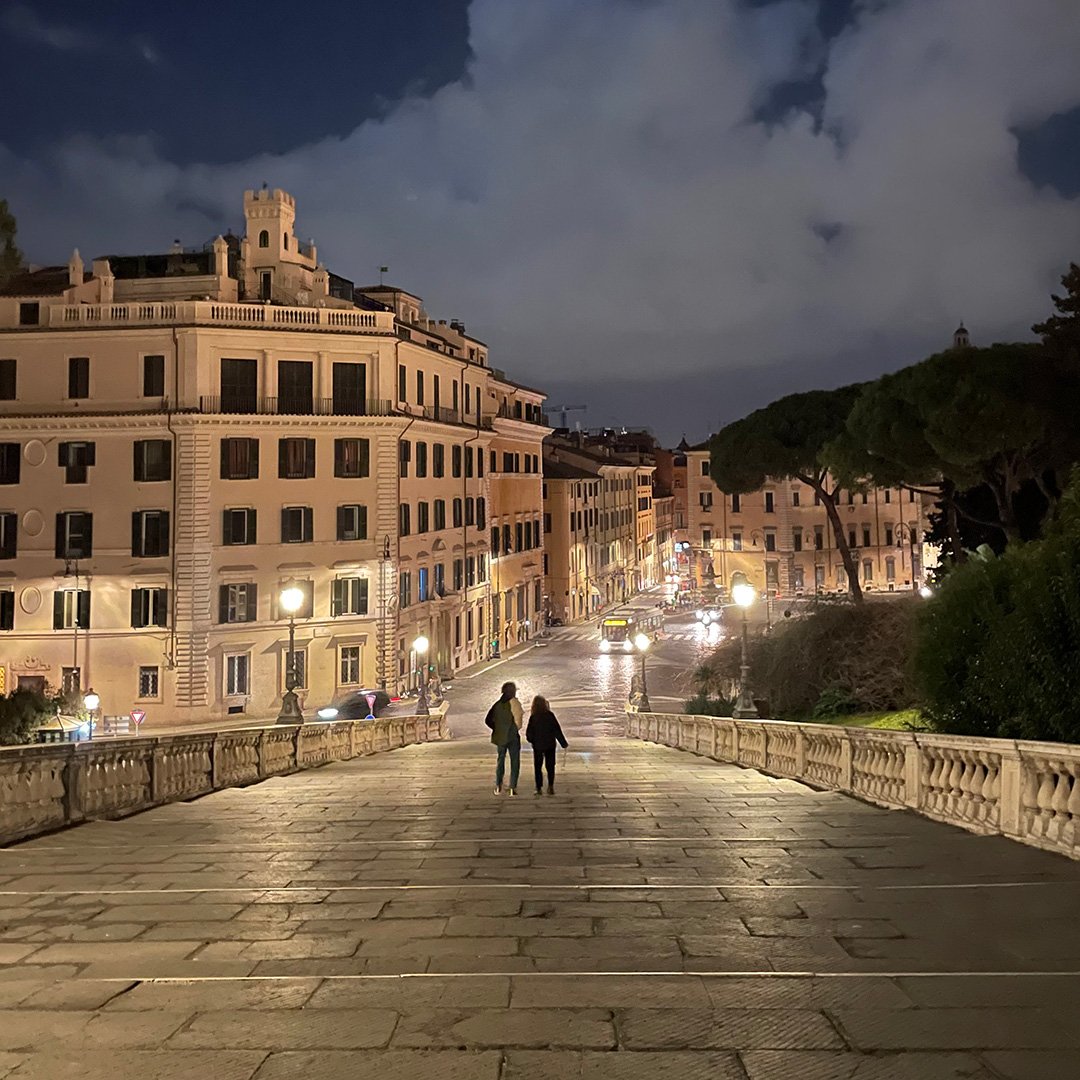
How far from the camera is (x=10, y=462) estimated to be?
39.0 meters

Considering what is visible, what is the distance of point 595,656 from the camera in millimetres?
58688

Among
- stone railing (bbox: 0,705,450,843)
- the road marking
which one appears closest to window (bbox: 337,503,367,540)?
stone railing (bbox: 0,705,450,843)

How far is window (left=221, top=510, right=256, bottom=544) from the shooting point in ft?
127

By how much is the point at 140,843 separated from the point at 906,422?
80.2ft

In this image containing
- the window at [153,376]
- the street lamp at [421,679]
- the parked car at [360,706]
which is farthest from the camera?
the window at [153,376]

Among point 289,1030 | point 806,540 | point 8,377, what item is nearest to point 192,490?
point 8,377

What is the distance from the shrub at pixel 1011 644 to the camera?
9.19m

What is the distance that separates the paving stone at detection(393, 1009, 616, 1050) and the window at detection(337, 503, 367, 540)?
37647 mm

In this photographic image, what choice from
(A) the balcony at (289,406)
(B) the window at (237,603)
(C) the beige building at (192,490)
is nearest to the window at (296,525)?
(C) the beige building at (192,490)

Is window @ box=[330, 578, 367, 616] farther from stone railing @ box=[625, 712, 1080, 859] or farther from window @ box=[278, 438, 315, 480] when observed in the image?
stone railing @ box=[625, 712, 1080, 859]

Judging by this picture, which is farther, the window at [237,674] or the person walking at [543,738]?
the window at [237,674]

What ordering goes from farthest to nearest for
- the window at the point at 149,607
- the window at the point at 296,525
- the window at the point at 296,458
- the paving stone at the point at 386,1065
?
the window at the point at 296,525 → the window at the point at 296,458 → the window at the point at 149,607 → the paving stone at the point at 386,1065

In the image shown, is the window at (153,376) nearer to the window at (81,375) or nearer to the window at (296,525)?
Answer: the window at (81,375)

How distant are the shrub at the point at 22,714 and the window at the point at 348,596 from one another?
1307 cm
